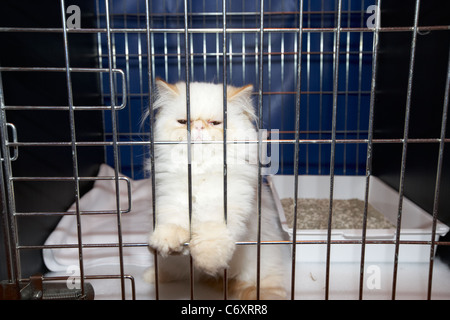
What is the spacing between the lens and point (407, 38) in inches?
80.1

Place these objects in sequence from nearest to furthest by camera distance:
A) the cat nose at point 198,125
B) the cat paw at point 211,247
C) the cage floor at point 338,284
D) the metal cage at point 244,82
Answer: the cat paw at point 211,247 → the cat nose at point 198,125 → the cage floor at point 338,284 → the metal cage at point 244,82

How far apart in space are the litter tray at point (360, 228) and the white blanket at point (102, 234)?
69 cm

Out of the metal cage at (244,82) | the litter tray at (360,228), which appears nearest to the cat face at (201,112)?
the metal cage at (244,82)

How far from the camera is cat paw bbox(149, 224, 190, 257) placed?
1002mm

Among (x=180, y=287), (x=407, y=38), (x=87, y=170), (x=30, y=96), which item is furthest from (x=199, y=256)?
(x=407, y=38)

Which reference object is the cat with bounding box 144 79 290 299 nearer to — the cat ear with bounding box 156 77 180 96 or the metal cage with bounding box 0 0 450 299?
the cat ear with bounding box 156 77 180 96

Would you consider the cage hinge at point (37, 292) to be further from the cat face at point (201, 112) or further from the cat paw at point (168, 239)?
the cat face at point (201, 112)

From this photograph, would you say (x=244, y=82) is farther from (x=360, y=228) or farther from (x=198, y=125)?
(x=198, y=125)

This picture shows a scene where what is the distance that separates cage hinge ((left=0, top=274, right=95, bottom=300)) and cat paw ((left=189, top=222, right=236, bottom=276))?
359 mm

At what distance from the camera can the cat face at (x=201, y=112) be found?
124cm

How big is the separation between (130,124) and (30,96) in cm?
109

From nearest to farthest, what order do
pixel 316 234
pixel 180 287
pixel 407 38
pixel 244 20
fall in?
1. pixel 180 287
2. pixel 316 234
3. pixel 407 38
4. pixel 244 20

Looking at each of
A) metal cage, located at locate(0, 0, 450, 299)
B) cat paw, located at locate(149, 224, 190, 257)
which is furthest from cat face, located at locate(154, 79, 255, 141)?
cat paw, located at locate(149, 224, 190, 257)
